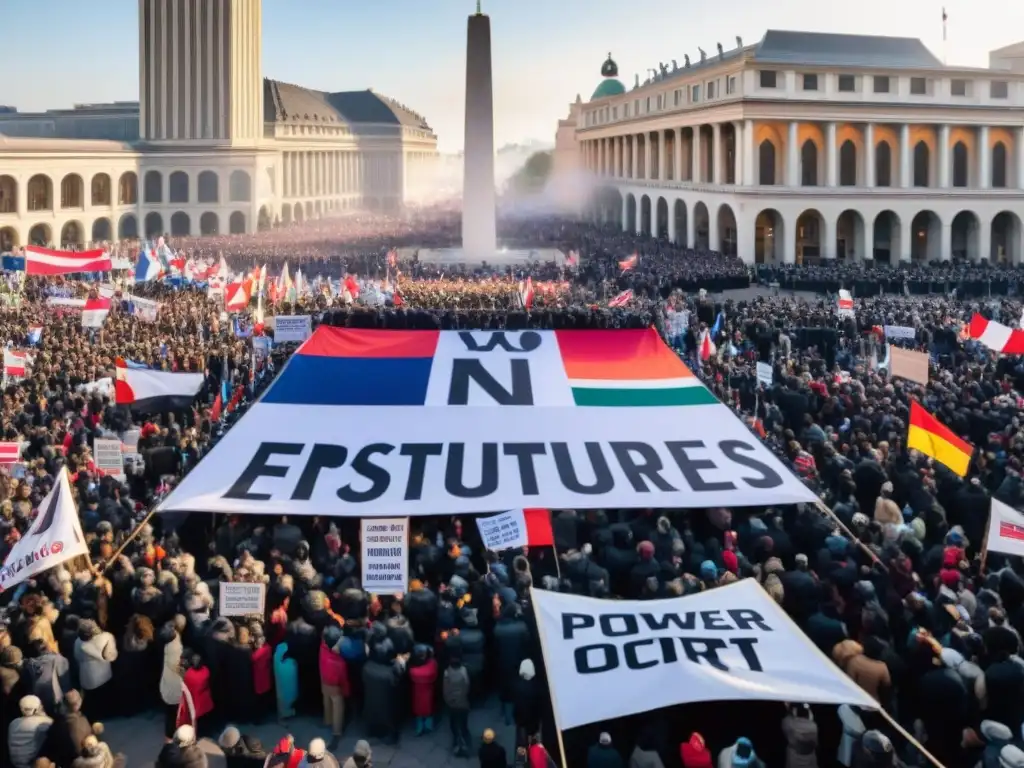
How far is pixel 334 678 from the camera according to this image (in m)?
9.55

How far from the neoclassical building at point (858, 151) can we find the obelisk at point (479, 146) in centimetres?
1351

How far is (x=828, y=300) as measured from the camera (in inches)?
1500

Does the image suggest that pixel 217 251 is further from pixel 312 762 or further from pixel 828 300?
pixel 312 762

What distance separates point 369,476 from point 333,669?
3697 millimetres

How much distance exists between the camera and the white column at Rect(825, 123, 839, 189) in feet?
175

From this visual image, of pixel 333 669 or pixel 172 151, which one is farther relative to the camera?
pixel 172 151

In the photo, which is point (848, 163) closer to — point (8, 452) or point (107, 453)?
point (107, 453)

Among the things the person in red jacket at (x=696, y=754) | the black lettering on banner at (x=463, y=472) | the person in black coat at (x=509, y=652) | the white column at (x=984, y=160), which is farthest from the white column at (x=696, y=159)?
the person in red jacket at (x=696, y=754)

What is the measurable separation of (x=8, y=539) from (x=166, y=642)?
4.10 metres

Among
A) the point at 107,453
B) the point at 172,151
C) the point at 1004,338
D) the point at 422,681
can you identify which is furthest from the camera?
the point at 172,151

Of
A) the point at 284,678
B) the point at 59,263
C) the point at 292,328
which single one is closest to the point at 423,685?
the point at 284,678

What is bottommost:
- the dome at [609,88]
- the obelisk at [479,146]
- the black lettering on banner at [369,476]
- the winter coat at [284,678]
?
the winter coat at [284,678]

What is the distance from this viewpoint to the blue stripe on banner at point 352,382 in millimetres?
15812

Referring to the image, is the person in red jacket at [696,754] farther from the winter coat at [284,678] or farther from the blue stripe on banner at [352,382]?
the blue stripe on banner at [352,382]
